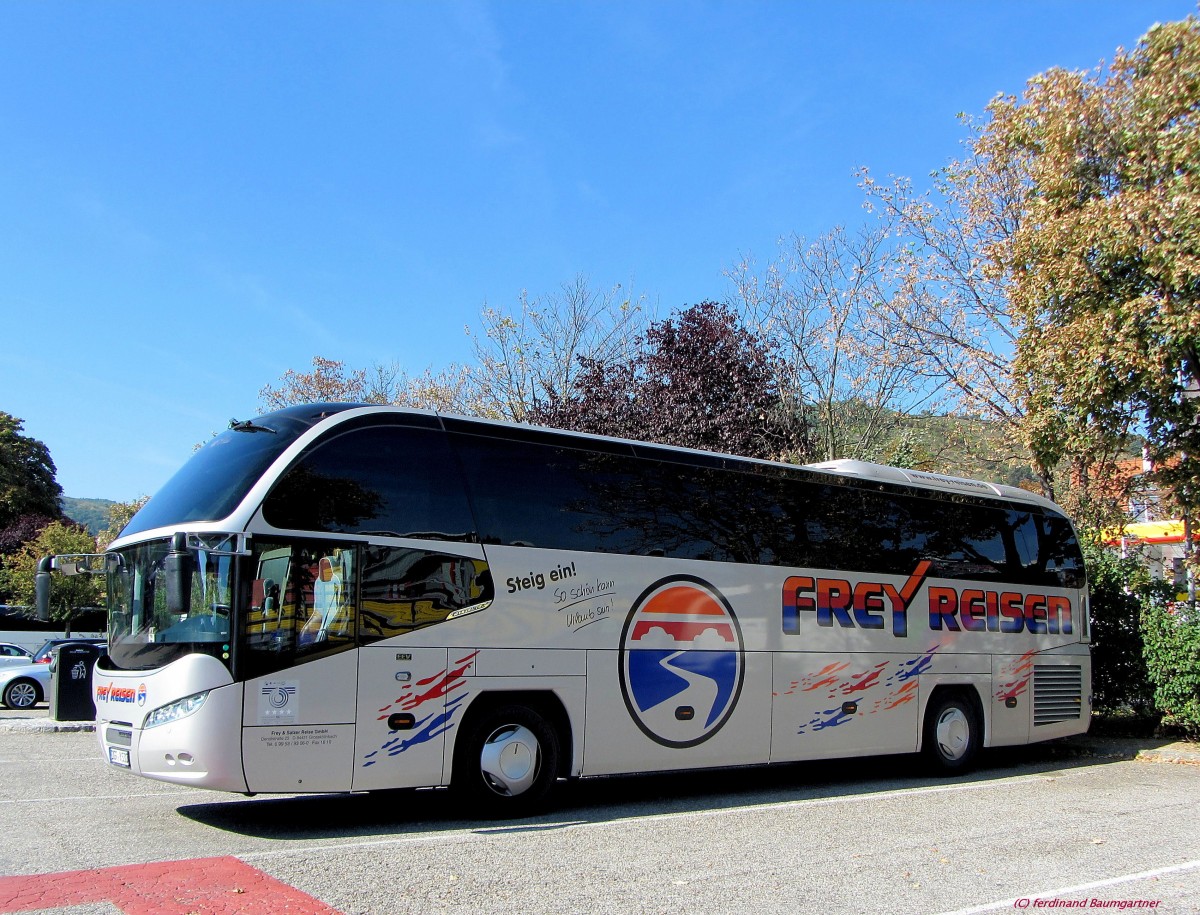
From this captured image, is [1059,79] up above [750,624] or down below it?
above

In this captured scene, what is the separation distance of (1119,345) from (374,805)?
1102 centimetres

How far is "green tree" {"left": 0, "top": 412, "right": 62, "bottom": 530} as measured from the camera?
55594 mm

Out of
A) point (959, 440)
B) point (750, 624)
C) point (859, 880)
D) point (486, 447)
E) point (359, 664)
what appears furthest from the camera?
point (959, 440)

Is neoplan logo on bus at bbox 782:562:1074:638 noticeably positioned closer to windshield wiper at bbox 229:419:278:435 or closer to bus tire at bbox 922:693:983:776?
bus tire at bbox 922:693:983:776

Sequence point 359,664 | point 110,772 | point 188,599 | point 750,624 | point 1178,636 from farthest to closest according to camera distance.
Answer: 1. point 1178,636
2. point 110,772
3. point 750,624
4. point 359,664
5. point 188,599

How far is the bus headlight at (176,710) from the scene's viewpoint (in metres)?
7.74

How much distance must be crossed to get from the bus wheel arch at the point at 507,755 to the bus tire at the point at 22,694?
55.3 feet

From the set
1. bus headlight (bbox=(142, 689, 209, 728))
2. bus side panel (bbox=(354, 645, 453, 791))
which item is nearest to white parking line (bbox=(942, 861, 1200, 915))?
bus side panel (bbox=(354, 645, 453, 791))

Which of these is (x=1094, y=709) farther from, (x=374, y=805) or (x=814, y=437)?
(x=374, y=805)

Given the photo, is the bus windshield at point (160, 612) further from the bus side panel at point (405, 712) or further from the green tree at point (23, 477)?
the green tree at point (23, 477)

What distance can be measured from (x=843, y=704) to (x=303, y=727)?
6.50m

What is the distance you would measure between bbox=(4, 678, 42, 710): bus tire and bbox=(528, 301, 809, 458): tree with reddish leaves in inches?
569

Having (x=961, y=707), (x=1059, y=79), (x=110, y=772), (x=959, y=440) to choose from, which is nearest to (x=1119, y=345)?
(x=1059, y=79)

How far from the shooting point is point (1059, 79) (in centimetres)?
1478
